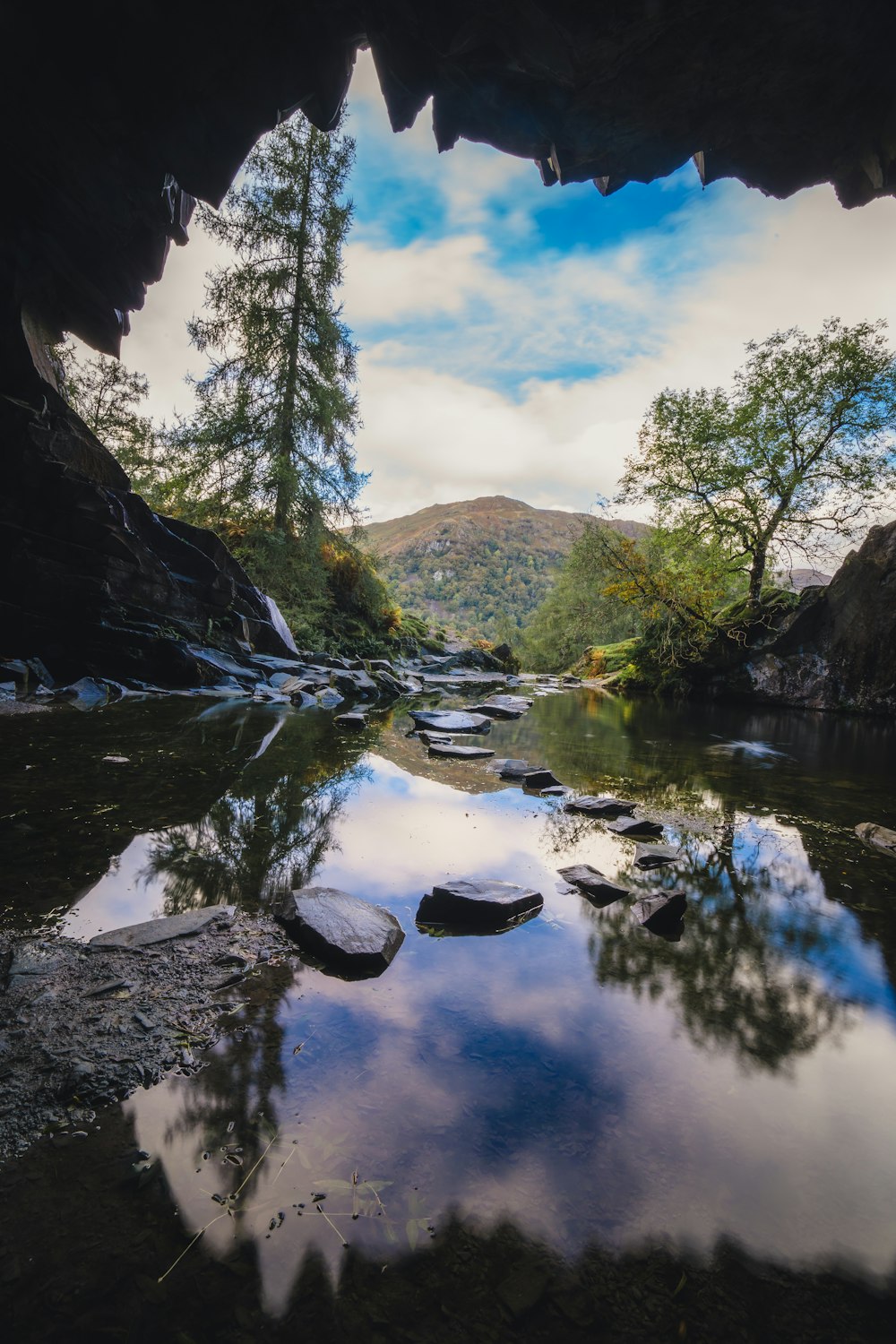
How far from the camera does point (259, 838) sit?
149 inches

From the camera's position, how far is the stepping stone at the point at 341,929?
7.79ft

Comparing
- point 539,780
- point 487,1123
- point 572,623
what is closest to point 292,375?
point 539,780

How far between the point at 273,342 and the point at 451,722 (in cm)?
1566

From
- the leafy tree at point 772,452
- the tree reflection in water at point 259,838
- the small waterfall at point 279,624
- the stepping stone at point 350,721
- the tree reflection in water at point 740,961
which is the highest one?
the leafy tree at point 772,452

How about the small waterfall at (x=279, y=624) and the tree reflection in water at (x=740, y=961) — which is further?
the small waterfall at (x=279, y=624)

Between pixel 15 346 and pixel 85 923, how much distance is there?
13219 millimetres

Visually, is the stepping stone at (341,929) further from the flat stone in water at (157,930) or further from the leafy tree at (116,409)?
the leafy tree at (116,409)

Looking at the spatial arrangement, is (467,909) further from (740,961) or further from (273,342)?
(273,342)

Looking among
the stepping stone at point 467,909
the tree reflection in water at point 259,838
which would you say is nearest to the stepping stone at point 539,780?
the tree reflection in water at point 259,838

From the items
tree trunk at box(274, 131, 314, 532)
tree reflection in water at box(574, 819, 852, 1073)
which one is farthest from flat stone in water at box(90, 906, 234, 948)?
tree trunk at box(274, 131, 314, 532)

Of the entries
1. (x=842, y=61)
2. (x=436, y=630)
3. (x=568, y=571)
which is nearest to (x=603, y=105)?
(x=842, y=61)

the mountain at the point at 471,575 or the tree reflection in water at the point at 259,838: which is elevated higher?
the mountain at the point at 471,575

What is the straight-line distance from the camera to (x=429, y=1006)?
2154mm

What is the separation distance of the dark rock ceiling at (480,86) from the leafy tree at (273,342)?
6836mm
